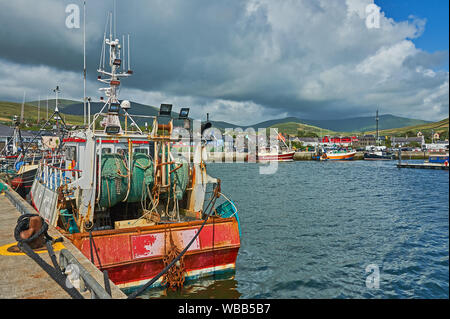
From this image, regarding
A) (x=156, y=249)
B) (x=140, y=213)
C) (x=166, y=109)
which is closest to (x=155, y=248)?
(x=156, y=249)

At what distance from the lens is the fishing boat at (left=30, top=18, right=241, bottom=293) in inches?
370

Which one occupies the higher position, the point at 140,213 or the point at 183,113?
the point at 183,113

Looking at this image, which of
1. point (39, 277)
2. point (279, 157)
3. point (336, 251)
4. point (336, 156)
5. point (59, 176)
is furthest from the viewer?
point (336, 156)

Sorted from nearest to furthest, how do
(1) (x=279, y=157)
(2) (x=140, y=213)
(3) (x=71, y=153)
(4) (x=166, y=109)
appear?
1. (4) (x=166, y=109)
2. (2) (x=140, y=213)
3. (3) (x=71, y=153)
4. (1) (x=279, y=157)

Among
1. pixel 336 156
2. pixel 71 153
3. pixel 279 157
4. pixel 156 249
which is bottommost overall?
pixel 156 249

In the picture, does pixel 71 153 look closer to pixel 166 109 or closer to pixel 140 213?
pixel 140 213

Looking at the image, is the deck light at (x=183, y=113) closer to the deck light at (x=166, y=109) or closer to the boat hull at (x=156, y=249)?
the deck light at (x=166, y=109)

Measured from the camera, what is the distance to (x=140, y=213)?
12.5 m

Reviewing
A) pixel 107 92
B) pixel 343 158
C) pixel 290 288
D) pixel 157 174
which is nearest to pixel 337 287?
pixel 290 288

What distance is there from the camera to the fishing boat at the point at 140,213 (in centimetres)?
941

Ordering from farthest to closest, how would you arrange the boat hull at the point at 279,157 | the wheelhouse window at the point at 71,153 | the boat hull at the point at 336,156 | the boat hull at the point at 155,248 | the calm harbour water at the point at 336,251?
the boat hull at the point at 336,156
the boat hull at the point at 279,157
the wheelhouse window at the point at 71,153
the calm harbour water at the point at 336,251
the boat hull at the point at 155,248

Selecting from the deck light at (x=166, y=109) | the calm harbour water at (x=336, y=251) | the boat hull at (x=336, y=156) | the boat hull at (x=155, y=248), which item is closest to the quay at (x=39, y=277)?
the boat hull at (x=155, y=248)
